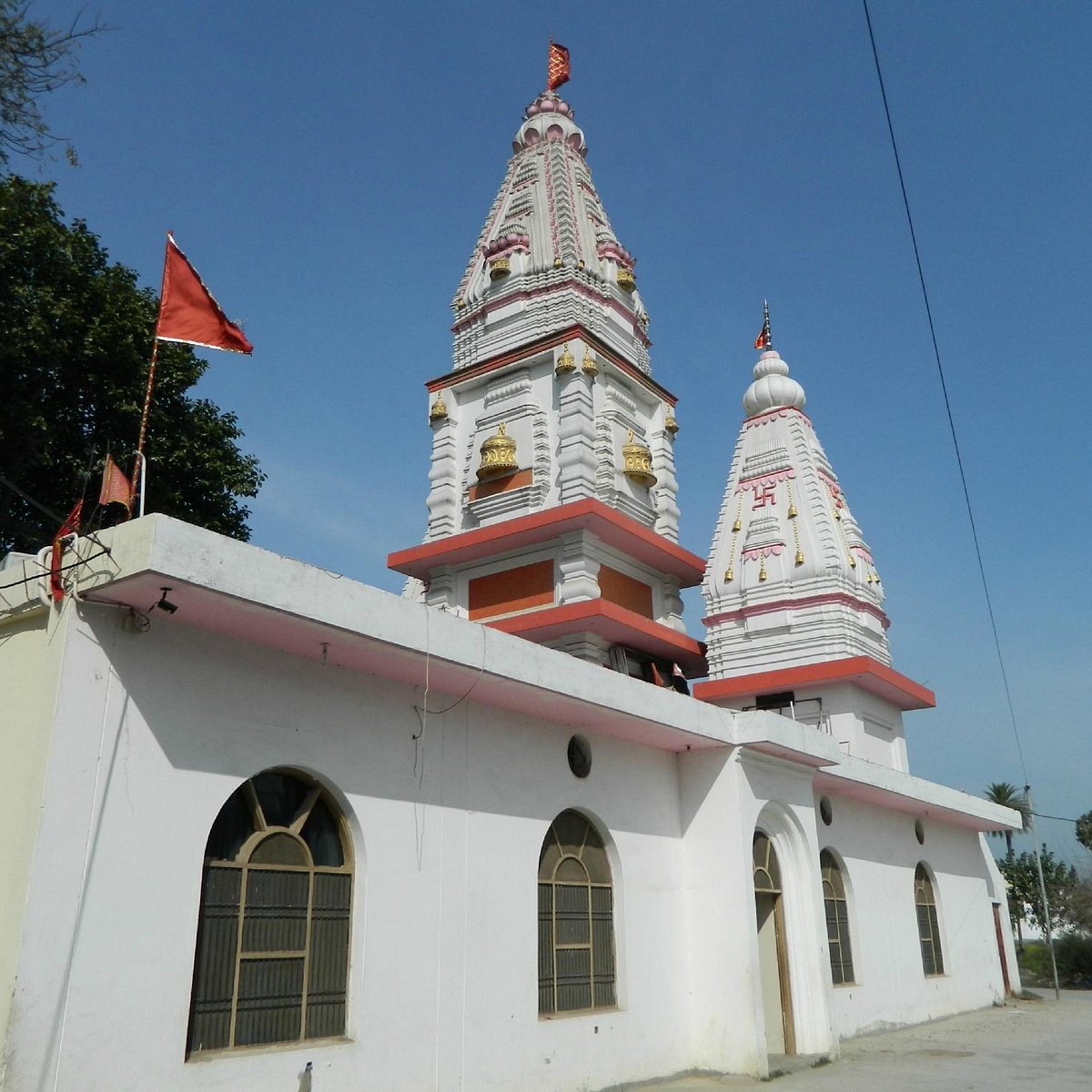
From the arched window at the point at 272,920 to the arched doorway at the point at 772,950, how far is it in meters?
6.44

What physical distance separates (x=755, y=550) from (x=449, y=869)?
14.3 metres

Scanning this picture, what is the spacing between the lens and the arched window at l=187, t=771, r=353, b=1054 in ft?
25.7

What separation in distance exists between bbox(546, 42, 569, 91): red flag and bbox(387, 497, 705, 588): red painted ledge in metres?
14.7

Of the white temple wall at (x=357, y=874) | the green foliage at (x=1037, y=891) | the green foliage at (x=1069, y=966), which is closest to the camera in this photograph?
the white temple wall at (x=357, y=874)

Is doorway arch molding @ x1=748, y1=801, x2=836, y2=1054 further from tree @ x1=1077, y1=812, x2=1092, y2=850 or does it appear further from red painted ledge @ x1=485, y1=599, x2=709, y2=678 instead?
tree @ x1=1077, y1=812, x2=1092, y2=850

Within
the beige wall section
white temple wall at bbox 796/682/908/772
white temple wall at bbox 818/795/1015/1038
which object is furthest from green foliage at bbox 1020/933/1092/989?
the beige wall section

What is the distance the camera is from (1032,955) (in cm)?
3400

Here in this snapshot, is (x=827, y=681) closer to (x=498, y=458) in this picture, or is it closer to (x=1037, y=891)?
(x=498, y=458)

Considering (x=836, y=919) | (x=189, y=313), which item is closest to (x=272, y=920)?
(x=189, y=313)

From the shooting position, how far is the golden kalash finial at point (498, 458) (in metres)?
22.1

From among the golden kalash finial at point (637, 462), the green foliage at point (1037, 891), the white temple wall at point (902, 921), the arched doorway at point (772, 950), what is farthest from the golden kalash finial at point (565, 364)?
the green foliage at point (1037, 891)

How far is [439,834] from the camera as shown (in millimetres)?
9742

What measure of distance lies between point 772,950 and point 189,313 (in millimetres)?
10283

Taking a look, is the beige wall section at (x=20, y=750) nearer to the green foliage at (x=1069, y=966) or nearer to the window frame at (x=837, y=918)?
the window frame at (x=837, y=918)
